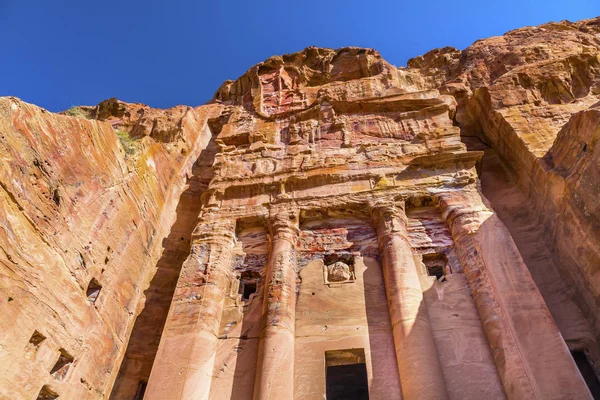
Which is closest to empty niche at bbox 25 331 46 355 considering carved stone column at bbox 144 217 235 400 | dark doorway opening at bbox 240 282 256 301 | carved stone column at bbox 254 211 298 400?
carved stone column at bbox 144 217 235 400

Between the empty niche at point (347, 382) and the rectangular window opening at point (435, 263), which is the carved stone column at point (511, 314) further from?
the empty niche at point (347, 382)

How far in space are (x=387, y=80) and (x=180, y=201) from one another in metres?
9.49

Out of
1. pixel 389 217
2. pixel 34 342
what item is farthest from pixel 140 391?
pixel 389 217

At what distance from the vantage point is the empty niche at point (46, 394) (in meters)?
7.20

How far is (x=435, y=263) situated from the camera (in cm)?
1036

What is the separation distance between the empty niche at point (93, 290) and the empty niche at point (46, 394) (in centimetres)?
191

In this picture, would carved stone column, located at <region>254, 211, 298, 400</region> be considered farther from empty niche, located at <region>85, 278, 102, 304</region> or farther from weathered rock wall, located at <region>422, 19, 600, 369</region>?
weathered rock wall, located at <region>422, 19, 600, 369</region>

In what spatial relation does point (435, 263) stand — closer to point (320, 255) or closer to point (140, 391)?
point (320, 255)

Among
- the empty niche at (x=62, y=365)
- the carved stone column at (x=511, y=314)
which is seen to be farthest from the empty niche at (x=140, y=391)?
the carved stone column at (x=511, y=314)

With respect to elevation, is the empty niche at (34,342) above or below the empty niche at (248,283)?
below

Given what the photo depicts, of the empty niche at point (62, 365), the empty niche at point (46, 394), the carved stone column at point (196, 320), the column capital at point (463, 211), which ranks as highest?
the column capital at point (463, 211)

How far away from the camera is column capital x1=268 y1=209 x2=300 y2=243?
1110cm

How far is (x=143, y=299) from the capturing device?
10656 mm

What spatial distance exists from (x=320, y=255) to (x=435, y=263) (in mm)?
2776
